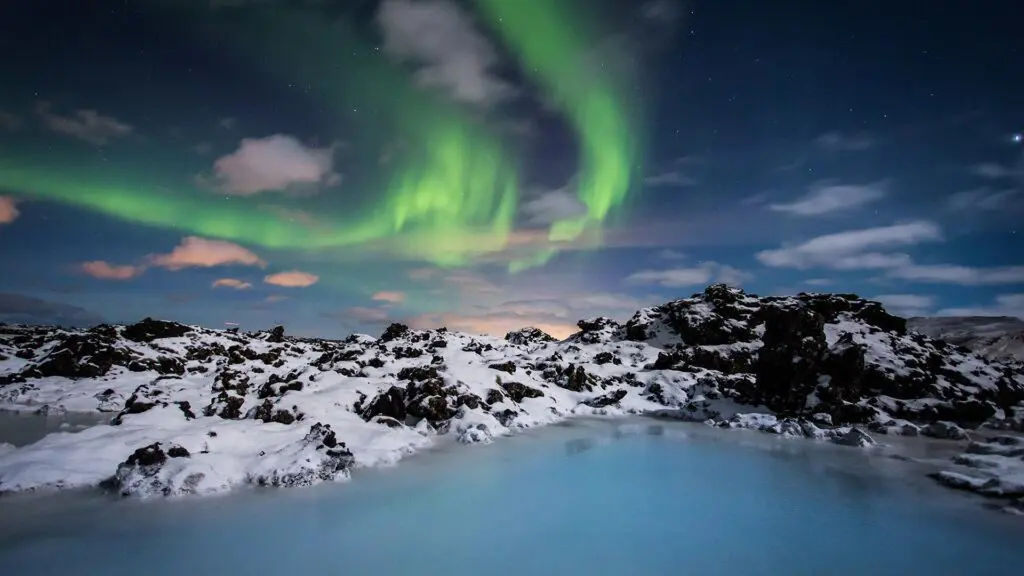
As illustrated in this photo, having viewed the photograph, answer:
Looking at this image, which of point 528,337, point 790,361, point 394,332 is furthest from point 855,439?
point 528,337

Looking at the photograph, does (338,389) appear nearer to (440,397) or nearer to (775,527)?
(440,397)

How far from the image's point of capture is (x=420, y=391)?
3891 cm

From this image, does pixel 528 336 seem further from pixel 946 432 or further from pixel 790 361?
pixel 946 432

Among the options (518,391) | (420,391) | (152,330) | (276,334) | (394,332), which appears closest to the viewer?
(420,391)

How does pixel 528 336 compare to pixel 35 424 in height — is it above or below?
above

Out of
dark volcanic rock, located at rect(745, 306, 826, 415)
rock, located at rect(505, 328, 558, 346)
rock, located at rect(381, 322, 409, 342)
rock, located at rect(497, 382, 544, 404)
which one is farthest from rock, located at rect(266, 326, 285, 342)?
dark volcanic rock, located at rect(745, 306, 826, 415)

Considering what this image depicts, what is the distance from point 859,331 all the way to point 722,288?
31227 mm

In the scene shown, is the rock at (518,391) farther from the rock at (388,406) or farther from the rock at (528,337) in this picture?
the rock at (528,337)

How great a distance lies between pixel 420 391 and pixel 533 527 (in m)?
23.6

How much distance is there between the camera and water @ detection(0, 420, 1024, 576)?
45.0ft

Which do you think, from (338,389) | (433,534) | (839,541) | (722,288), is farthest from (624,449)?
(722,288)

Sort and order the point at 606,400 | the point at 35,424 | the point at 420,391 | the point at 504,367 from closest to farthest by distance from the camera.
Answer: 1. the point at 35,424
2. the point at 420,391
3. the point at 504,367
4. the point at 606,400

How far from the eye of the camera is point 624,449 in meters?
33.3

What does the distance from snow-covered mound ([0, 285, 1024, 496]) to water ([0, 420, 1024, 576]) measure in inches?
87.6
